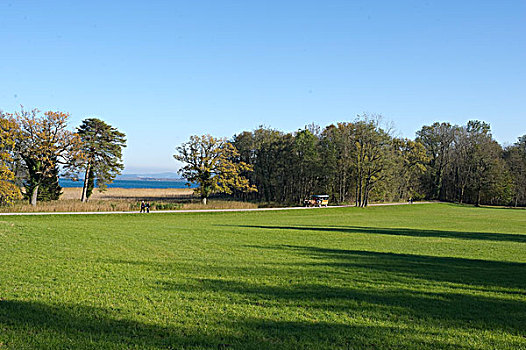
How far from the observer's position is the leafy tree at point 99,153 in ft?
174

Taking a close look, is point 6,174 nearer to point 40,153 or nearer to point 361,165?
point 40,153

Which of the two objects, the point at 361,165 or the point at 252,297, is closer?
the point at 252,297

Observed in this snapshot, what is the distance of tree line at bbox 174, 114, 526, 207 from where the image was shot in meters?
55.0

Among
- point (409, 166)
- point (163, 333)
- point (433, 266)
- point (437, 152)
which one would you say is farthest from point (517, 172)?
point (163, 333)

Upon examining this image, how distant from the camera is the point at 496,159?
76875mm

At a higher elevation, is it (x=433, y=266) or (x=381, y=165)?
(x=381, y=165)

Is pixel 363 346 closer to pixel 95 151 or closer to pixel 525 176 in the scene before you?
pixel 95 151

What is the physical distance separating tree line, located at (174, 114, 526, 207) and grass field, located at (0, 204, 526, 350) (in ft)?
130

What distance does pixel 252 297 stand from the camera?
8219mm

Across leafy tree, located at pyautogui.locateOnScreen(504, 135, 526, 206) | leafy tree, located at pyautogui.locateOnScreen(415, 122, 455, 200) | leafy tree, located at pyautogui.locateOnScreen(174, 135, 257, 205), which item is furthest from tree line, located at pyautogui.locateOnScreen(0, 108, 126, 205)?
leafy tree, located at pyautogui.locateOnScreen(504, 135, 526, 206)

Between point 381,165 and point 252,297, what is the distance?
2072 inches

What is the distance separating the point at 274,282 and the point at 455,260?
775 centimetres

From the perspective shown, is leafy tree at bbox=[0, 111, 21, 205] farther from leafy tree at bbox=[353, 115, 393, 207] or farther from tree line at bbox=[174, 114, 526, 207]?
leafy tree at bbox=[353, 115, 393, 207]

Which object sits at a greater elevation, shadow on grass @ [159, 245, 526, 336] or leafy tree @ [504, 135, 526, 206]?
leafy tree @ [504, 135, 526, 206]
